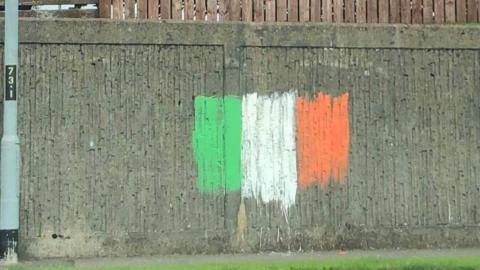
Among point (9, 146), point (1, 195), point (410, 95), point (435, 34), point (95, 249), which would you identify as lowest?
point (95, 249)

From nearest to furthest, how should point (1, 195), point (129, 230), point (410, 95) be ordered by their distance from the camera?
point (1, 195), point (129, 230), point (410, 95)

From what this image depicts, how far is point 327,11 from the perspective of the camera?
10.5 m

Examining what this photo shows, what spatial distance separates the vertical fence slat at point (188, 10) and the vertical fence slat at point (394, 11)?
2.99 m

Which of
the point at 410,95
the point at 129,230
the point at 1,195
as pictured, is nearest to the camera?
the point at 1,195

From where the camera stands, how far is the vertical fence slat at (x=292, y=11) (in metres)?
10.4

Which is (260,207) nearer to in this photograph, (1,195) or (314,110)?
(314,110)

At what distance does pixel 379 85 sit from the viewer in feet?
34.1

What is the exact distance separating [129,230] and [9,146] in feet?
6.53

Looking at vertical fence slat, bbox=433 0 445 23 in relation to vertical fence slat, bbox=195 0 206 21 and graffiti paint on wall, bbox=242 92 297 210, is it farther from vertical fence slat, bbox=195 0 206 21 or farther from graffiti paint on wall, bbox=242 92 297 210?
vertical fence slat, bbox=195 0 206 21

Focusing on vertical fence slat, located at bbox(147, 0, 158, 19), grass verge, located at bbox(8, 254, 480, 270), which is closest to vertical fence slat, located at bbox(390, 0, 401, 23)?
vertical fence slat, located at bbox(147, 0, 158, 19)

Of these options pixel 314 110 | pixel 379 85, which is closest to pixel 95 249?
pixel 314 110

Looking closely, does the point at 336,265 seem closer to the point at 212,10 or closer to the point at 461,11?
the point at 212,10

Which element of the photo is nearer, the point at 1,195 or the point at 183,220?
the point at 1,195

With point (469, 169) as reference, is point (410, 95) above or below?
above
